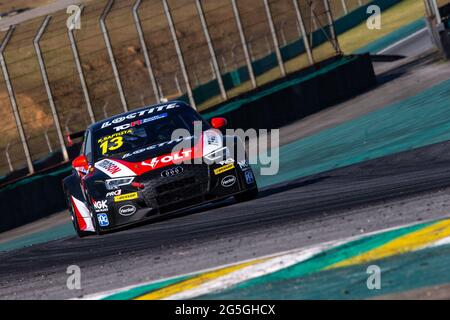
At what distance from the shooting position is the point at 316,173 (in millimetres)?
13852

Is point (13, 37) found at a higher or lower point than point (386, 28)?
higher

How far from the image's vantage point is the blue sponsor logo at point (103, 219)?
36.5 ft

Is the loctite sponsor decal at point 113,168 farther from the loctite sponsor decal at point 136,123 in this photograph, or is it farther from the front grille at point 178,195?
the loctite sponsor decal at point 136,123

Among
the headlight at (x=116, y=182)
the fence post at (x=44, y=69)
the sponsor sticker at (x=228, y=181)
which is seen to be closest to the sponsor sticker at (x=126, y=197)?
the headlight at (x=116, y=182)

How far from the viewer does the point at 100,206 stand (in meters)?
11.1

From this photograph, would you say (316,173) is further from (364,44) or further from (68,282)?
(364,44)

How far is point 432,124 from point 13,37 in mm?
9361

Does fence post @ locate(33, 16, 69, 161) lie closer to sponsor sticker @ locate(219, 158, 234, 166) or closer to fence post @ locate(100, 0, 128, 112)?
fence post @ locate(100, 0, 128, 112)

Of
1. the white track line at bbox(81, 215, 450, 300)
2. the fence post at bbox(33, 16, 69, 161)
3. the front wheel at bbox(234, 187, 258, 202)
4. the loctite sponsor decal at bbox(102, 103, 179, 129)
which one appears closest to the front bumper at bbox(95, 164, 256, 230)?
the front wheel at bbox(234, 187, 258, 202)

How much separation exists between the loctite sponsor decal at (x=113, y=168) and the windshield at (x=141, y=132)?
165 mm

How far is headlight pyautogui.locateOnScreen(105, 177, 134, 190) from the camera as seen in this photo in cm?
1088
